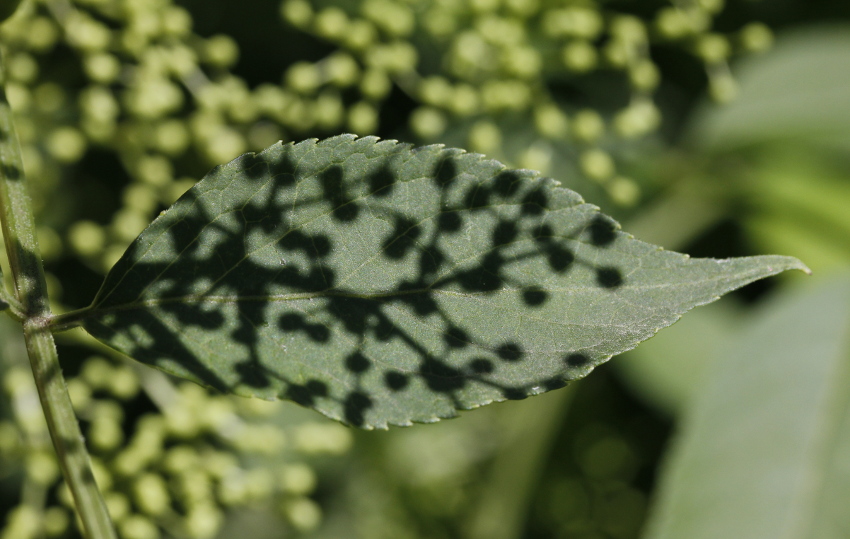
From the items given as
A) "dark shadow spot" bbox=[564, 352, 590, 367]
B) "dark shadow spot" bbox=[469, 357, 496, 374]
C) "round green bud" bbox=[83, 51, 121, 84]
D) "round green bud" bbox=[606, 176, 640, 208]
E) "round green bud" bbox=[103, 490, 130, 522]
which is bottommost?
"round green bud" bbox=[103, 490, 130, 522]

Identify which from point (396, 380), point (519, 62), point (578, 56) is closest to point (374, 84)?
point (519, 62)

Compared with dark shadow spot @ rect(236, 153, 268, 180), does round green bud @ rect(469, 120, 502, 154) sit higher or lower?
higher

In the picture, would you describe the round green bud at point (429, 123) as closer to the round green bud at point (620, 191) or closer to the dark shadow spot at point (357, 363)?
the round green bud at point (620, 191)

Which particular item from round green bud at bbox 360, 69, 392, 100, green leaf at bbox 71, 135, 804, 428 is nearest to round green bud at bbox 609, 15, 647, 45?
round green bud at bbox 360, 69, 392, 100

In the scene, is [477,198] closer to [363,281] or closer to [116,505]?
[363,281]

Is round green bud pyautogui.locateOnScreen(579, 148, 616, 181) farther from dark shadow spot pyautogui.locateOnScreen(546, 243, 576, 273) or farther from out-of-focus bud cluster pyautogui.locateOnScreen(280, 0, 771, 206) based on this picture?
dark shadow spot pyautogui.locateOnScreen(546, 243, 576, 273)

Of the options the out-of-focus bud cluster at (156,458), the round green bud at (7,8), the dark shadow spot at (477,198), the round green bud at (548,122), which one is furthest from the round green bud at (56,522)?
the round green bud at (548,122)

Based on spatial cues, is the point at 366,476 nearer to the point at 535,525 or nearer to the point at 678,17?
the point at 535,525
